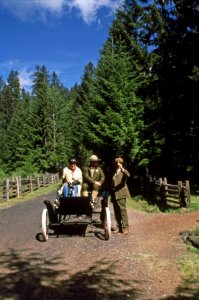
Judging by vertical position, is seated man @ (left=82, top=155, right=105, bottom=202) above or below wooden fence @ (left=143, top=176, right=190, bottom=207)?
above

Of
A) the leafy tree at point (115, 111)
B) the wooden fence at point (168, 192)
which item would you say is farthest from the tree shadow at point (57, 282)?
the leafy tree at point (115, 111)

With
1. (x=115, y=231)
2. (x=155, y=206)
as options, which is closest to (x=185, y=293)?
(x=115, y=231)

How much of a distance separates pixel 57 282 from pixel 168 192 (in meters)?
12.9

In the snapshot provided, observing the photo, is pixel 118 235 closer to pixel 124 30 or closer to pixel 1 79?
pixel 124 30

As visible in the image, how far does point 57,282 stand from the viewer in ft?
22.3

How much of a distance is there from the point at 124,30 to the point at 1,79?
105 metres

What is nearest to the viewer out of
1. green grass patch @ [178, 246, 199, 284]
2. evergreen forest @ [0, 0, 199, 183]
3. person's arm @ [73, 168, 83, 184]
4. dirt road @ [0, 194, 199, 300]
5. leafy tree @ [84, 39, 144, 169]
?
dirt road @ [0, 194, 199, 300]

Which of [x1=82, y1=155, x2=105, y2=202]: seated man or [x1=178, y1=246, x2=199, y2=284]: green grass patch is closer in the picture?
[x1=178, y1=246, x2=199, y2=284]: green grass patch

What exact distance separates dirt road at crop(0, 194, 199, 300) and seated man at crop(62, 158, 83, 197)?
1.20 m

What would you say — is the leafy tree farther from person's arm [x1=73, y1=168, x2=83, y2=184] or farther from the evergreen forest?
person's arm [x1=73, y1=168, x2=83, y2=184]

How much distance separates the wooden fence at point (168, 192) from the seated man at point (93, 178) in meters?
6.52

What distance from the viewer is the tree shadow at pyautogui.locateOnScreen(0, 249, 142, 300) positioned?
6199 millimetres

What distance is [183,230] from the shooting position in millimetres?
11602

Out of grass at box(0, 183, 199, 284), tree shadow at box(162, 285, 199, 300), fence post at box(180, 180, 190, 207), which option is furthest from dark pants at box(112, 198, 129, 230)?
fence post at box(180, 180, 190, 207)
